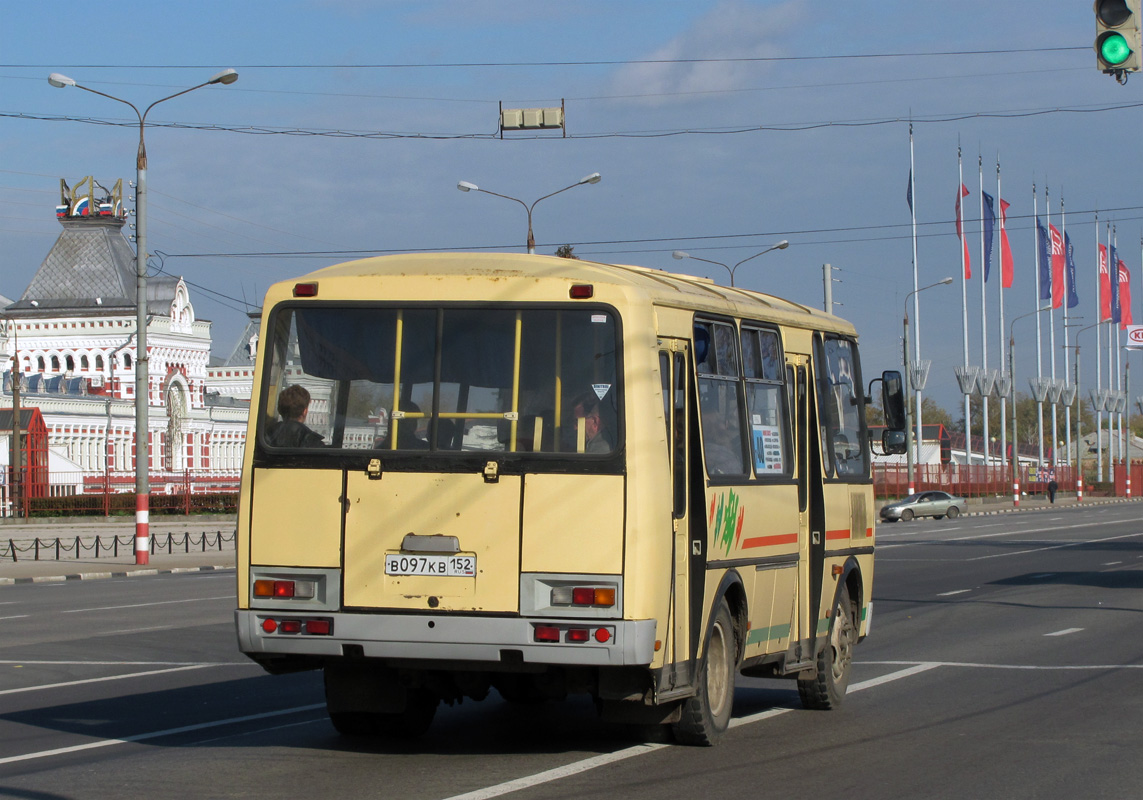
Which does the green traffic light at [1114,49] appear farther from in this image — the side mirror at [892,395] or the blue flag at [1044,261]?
the blue flag at [1044,261]

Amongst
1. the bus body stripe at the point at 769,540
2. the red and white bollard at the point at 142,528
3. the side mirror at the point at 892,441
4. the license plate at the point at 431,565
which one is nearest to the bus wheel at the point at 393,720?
the license plate at the point at 431,565

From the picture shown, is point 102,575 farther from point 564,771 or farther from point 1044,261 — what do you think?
point 1044,261

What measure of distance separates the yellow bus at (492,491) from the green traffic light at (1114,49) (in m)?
5.61

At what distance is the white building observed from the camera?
253 feet

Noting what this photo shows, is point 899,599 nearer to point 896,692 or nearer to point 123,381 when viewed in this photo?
point 896,692

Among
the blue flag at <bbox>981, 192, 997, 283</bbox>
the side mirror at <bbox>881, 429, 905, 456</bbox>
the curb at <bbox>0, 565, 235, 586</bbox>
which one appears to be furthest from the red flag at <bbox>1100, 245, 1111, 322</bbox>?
the side mirror at <bbox>881, 429, 905, 456</bbox>

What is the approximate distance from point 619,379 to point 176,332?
75.5 m

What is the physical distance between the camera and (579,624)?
802 centimetres

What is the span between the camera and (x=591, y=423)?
8312 mm

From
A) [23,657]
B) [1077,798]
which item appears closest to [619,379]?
[1077,798]

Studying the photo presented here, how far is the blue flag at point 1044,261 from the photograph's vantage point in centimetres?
7350

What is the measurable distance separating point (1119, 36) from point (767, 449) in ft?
18.2

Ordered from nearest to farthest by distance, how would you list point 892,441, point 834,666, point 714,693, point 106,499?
1. point 714,693
2. point 834,666
3. point 892,441
4. point 106,499

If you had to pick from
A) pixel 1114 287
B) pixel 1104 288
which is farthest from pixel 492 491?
pixel 1114 287
